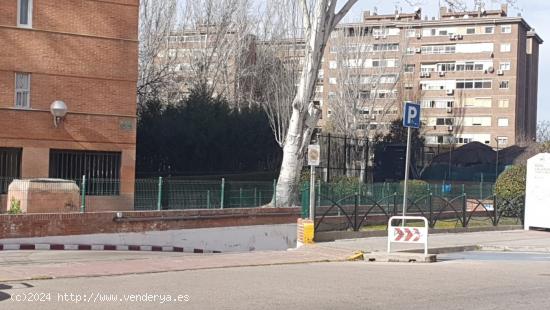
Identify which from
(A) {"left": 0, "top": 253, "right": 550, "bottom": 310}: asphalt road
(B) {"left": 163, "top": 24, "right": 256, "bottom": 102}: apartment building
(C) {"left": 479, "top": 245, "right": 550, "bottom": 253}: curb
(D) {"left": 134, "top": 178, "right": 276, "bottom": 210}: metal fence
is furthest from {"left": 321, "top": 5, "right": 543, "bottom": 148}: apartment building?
(A) {"left": 0, "top": 253, "right": 550, "bottom": 310}: asphalt road

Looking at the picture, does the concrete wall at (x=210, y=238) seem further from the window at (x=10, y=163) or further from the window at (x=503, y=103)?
the window at (x=503, y=103)

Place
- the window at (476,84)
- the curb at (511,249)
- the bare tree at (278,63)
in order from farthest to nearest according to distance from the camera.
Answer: the window at (476,84)
the bare tree at (278,63)
the curb at (511,249)

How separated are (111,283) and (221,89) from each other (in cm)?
3799

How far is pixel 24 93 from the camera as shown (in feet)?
85.6

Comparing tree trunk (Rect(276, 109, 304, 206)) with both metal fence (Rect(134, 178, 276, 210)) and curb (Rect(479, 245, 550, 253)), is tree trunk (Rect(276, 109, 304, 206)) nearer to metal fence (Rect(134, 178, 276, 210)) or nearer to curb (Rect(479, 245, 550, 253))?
metal fence (Rect(134, 178, 276, 210))

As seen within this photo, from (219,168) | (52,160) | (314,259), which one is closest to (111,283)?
(314,259)

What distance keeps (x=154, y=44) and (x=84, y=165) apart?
66.4 feet

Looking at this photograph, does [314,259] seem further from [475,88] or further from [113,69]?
[475,88]

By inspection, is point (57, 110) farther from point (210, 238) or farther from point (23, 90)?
point (210, 238)

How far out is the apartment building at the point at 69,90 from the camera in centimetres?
2572

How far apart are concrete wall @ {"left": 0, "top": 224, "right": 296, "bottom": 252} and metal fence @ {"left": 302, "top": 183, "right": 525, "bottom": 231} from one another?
1.26 metres

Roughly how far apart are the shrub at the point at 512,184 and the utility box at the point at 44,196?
19565 millimetres

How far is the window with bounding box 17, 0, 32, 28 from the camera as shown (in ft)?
84.5

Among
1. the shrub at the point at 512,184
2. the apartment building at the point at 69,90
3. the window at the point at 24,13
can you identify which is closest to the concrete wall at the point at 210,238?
the apartment building at the point at 69,90
